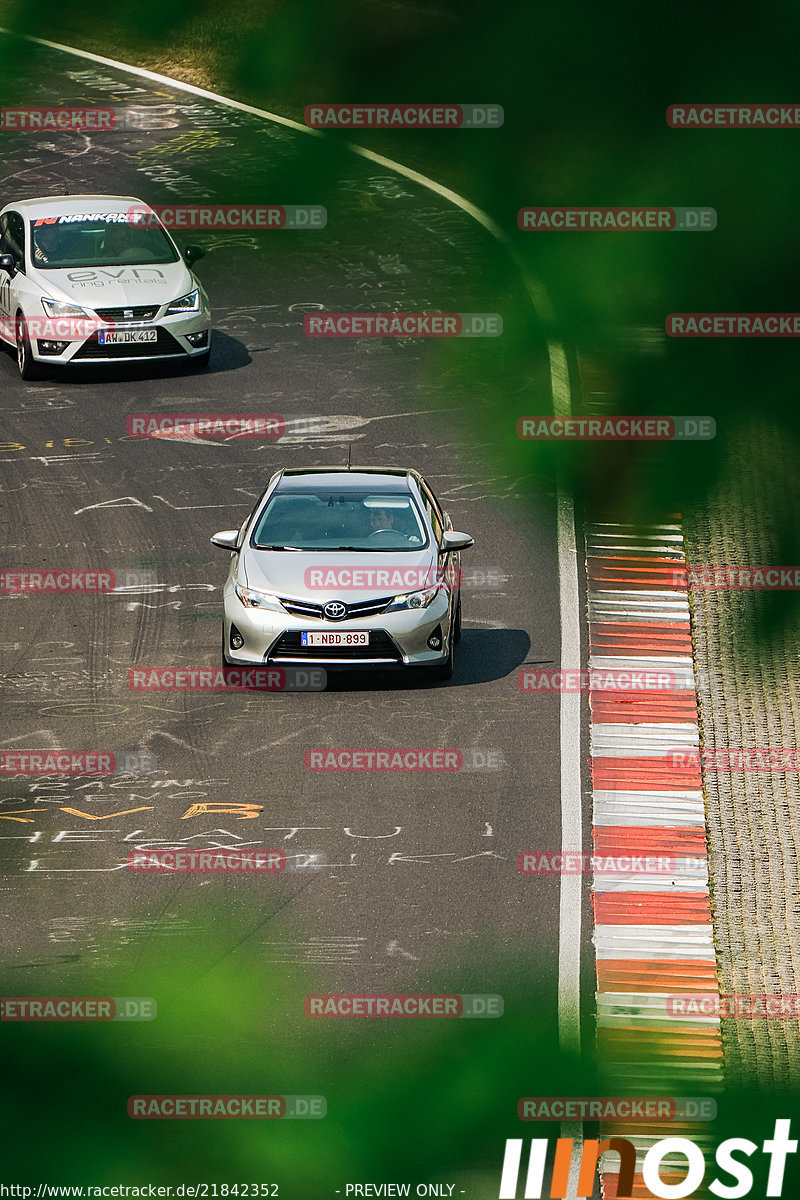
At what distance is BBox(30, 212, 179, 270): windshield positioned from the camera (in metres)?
22.3

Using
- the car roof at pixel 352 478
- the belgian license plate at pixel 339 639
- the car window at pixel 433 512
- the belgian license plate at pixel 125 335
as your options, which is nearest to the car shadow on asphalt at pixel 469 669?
the belgian license plate at pixel 339 639

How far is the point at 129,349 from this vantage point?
22484 mm

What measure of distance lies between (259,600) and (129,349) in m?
8.33

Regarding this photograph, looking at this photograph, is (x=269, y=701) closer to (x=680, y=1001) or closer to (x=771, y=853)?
(x=771, y=853)

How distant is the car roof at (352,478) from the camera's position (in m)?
16.2

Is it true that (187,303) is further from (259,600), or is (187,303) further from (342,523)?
(259,600)

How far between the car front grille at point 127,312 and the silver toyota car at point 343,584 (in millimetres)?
6761

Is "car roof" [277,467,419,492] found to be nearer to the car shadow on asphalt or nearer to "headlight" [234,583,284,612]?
"headlight" [234,583,284,612]

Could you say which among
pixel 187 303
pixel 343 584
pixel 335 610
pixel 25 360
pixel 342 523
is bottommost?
pixel 335 610

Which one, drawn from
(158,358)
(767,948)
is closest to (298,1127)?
(767,948)

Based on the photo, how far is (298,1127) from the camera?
2098mm

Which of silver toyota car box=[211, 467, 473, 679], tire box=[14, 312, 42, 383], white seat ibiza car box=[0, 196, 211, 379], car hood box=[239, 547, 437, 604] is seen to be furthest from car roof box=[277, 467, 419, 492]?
tire box=[14, 312, 42, 383]

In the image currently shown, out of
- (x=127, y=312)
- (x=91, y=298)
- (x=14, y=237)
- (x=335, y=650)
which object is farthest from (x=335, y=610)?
(x=14, y=237)

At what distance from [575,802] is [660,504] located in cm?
1166
